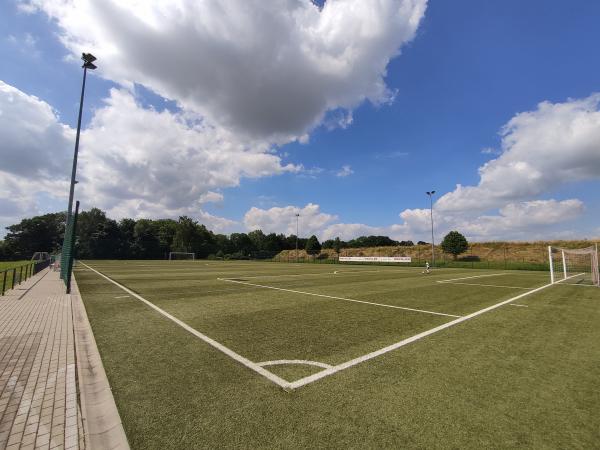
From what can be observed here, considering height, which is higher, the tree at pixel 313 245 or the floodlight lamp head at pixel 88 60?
the floodlight lamp head at pixel 88 60

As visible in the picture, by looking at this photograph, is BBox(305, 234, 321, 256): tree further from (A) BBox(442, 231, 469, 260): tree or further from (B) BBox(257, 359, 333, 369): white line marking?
(B) BBox(257, 359, 333, 369): white line marking

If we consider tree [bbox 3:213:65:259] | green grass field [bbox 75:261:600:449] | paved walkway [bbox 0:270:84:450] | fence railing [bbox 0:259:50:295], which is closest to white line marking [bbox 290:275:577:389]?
green grass field [bbox 75:261:600:449]

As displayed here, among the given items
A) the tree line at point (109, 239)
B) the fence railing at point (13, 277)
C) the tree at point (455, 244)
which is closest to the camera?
the fence railing at point (13, 277)

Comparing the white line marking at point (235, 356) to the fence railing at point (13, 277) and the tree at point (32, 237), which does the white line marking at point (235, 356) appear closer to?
the fence railing at point (13, 277)

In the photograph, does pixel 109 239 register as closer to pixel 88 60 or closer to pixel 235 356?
pixel 88 60

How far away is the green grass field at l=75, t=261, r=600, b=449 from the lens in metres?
3.19

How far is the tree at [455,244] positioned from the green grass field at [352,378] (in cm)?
5803

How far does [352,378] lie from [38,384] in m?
4.72

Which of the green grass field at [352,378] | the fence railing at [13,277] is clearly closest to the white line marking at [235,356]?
the green grass field at [352,378]

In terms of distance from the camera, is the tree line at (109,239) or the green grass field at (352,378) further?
the tree line at (109,239)

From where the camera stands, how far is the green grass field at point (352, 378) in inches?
125

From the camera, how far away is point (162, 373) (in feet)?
15.6

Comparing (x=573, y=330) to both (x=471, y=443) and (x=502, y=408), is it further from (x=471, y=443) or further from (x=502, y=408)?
(x=471, y=443)

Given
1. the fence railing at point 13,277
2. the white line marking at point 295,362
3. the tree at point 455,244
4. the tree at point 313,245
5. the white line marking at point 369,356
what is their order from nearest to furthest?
1. the white line marking at point 369,356
2. the white line marking at point 295,362
3. the fence railing at point 13,277
4. the tree at point 455,244
5. the tree at point 313,245
